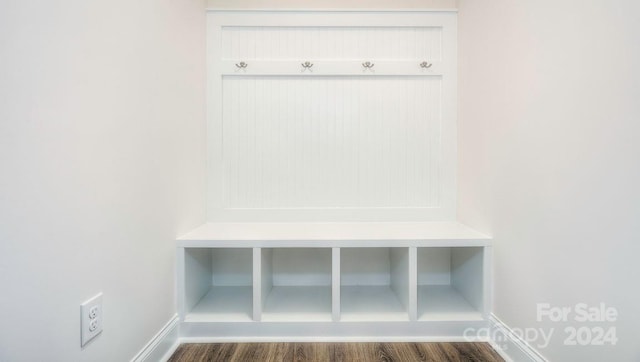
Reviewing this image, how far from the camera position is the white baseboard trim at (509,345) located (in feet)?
3.97

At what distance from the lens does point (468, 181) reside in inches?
68.1

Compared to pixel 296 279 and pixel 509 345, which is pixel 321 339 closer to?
pixel 296 279

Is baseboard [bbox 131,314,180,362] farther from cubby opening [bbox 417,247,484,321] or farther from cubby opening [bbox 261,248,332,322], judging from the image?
cubby opening [bbox 417,247,484,321]

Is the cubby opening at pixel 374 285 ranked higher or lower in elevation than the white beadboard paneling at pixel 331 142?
lower

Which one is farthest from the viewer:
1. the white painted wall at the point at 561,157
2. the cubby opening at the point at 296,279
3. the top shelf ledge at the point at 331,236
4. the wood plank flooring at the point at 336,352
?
the cubby opening at the point at 296,279

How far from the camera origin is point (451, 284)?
192 cm

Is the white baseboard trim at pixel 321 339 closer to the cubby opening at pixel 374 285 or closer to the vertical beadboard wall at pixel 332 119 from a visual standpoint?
the cubby opening at pixel 374 285

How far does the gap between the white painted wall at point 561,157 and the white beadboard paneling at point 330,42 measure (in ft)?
1.21

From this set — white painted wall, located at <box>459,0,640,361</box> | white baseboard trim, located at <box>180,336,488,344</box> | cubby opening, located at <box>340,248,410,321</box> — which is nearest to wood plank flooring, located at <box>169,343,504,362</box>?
white baseboard trim, located at <box>180,336,488,344</box>

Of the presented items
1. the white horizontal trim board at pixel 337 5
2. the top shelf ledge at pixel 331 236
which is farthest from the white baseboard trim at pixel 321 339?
the white horizontal trim board at pixel 337 5

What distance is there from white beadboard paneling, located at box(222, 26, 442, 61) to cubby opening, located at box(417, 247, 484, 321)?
1343 mm

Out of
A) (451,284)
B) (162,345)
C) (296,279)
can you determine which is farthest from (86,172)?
(451,284)

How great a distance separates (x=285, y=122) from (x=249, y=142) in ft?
0.92

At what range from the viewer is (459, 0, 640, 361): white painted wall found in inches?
33.3
